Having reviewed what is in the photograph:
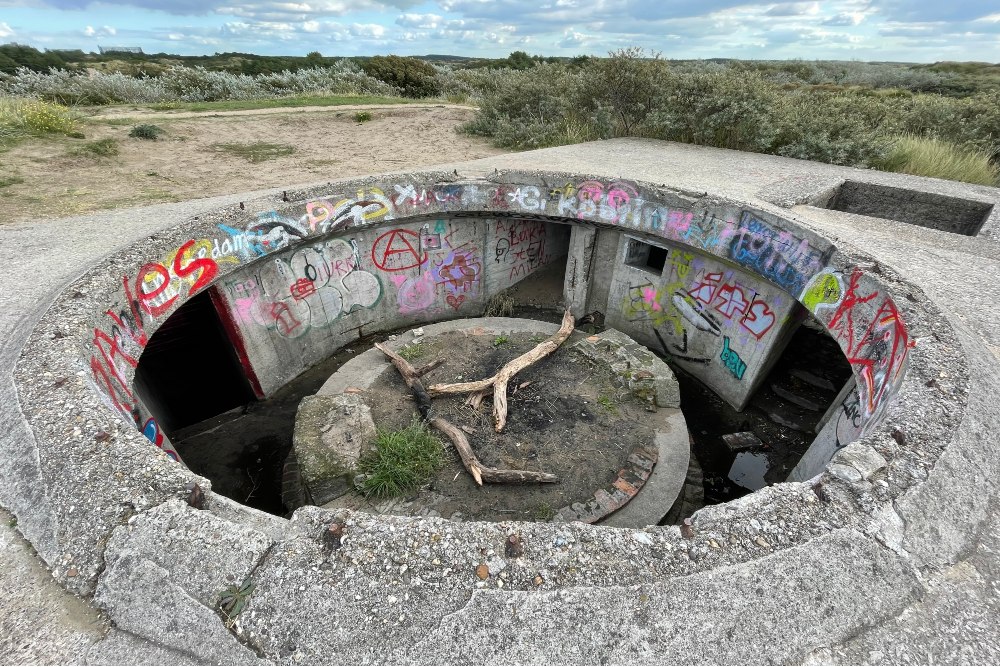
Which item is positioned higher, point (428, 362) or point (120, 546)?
point (120, 546)

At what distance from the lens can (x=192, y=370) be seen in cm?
982

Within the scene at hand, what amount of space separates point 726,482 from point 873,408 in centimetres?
347

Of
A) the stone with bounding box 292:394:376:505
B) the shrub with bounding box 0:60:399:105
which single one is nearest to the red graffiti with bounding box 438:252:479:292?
the stone with bounding box 292:394:376:505

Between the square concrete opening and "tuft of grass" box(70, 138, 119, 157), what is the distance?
760 inches

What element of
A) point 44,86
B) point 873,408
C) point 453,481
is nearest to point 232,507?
point 453,481

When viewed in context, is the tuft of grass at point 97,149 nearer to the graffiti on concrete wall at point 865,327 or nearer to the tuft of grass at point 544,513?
the tuft of grass at point 544,513

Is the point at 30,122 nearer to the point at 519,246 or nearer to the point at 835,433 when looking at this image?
the point at 519,246

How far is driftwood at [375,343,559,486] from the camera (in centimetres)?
705

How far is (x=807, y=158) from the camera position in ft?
43.2

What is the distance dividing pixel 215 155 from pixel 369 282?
793 cm

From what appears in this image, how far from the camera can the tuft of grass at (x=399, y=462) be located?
6.96 metres

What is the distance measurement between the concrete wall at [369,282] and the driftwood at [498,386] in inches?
146

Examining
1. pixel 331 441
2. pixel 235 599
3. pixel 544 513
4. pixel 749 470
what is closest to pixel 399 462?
pixel 331 441

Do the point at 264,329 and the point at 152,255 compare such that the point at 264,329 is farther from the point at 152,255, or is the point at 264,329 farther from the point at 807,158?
the point at 807,158
